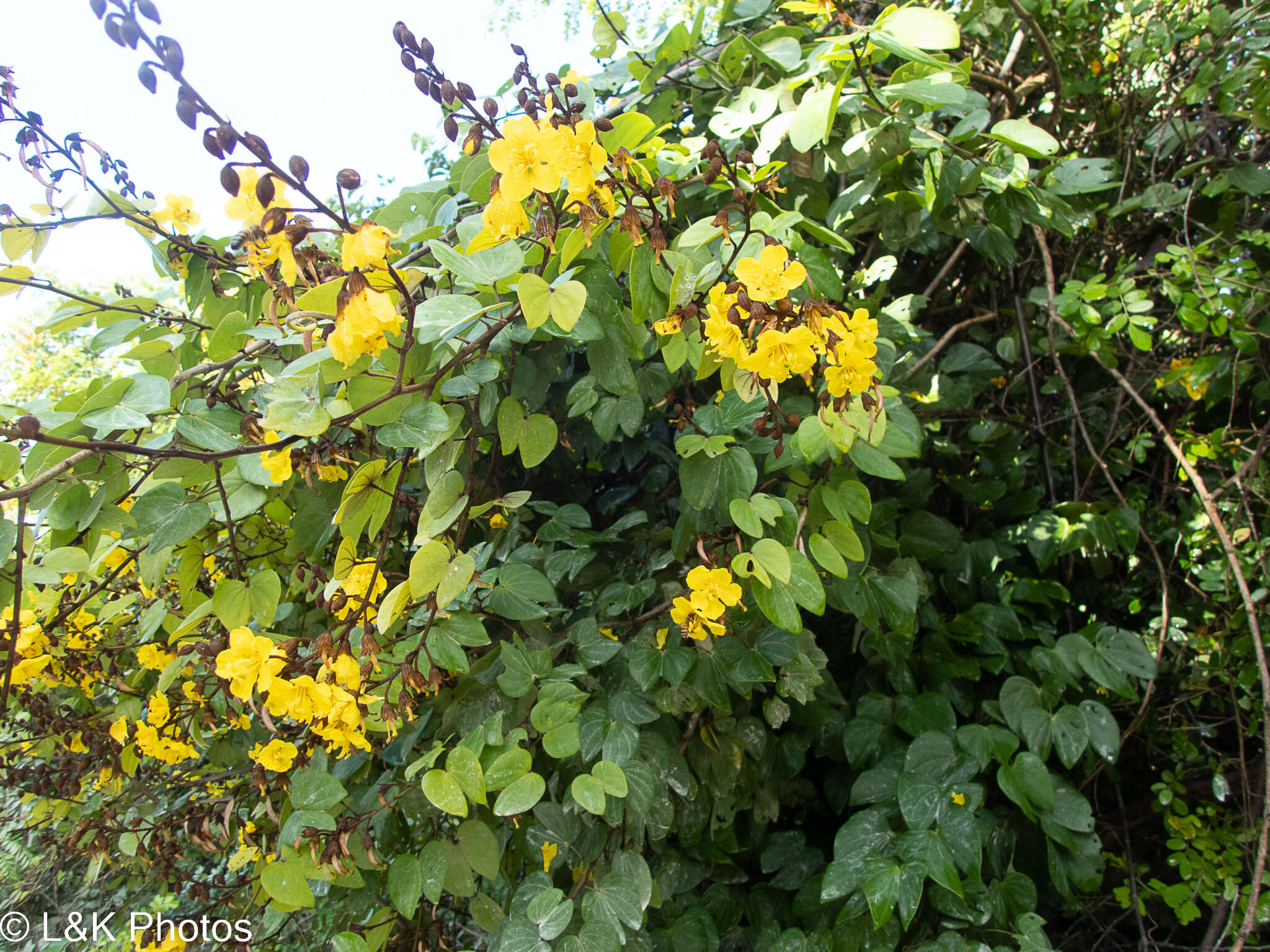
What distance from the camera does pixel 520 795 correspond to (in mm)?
849

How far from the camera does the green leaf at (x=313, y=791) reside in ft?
3.23

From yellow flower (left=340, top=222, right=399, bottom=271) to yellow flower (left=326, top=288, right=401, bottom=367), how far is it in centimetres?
3

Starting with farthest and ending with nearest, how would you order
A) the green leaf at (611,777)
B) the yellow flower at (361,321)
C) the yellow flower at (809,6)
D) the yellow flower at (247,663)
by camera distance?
the yellow flower at (809,6)
the green leaf at (611,777)
the yellow flower at (247,663)
the yellow flower at (361,321)

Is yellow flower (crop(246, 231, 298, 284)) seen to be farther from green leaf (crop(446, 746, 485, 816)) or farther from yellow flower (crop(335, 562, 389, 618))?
green leaf (crop(446, 746, 485, 816))

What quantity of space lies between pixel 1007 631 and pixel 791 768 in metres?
0.54

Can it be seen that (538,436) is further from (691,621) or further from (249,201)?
(249,201)

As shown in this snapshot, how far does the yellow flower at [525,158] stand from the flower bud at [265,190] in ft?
0.71

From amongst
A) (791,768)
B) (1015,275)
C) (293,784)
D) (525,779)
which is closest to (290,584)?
(293,784)

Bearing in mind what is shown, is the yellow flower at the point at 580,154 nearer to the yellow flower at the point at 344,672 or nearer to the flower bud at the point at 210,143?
the flower bud at the point at 210,143

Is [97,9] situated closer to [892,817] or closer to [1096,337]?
[892,817]

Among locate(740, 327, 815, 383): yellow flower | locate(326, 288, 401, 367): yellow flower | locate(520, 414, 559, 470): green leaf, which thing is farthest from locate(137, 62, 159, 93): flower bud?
locate(740, 327, 815, 383): yellow flower

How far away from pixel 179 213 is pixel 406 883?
115 centimetres

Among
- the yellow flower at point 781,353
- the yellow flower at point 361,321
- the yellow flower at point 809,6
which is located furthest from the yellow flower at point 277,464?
the yellow flower at point 809,6

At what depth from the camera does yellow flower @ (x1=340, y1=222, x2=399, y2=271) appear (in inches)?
26.4
